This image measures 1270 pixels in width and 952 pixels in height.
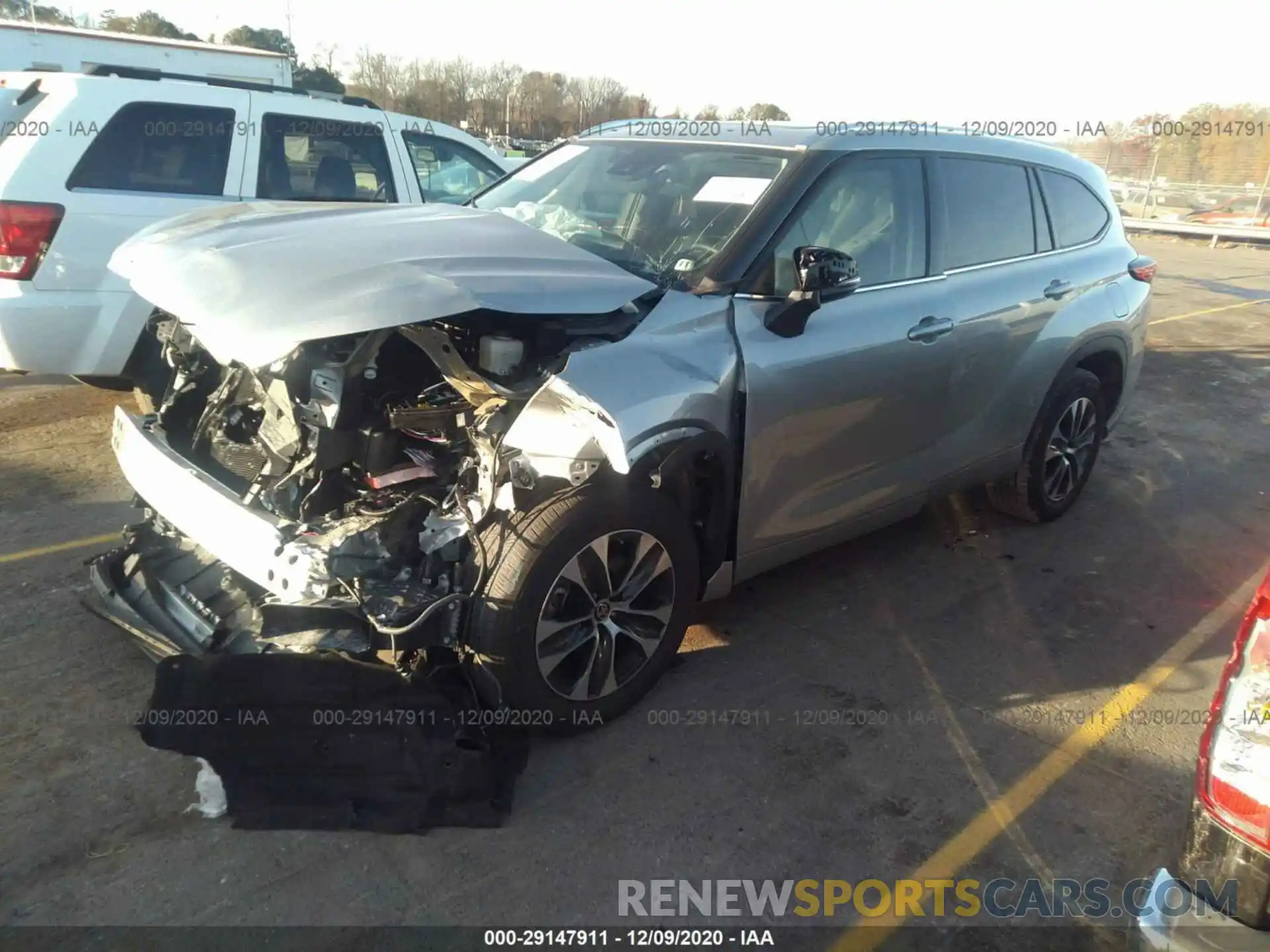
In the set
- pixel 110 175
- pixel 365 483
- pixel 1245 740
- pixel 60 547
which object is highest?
pixel 110 175

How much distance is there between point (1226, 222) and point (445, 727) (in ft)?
92.1

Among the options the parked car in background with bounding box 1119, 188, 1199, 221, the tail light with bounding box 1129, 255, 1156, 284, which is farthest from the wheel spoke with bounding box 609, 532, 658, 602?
the parked car in background with bounding box 1119, 188, 1199, 221

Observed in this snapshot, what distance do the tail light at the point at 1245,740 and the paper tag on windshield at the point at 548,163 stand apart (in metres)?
3.57

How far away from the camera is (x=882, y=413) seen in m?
3.87

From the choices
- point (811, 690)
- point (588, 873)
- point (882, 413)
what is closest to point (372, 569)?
point (588, 873)

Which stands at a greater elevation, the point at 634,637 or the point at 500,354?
the point at 500,354

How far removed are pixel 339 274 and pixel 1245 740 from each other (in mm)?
2604

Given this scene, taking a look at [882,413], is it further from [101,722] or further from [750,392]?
[101,722]

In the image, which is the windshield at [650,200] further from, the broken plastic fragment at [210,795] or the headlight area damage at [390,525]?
the broken plastic fragment at [210,795]

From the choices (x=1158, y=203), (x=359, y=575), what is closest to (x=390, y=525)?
(x=359, y=575)

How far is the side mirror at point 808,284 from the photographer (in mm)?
3297

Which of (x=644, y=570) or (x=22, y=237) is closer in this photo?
(x=644, y=570)

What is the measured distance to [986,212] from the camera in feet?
14.6

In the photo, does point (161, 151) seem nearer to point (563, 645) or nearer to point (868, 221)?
point (868, 221)
